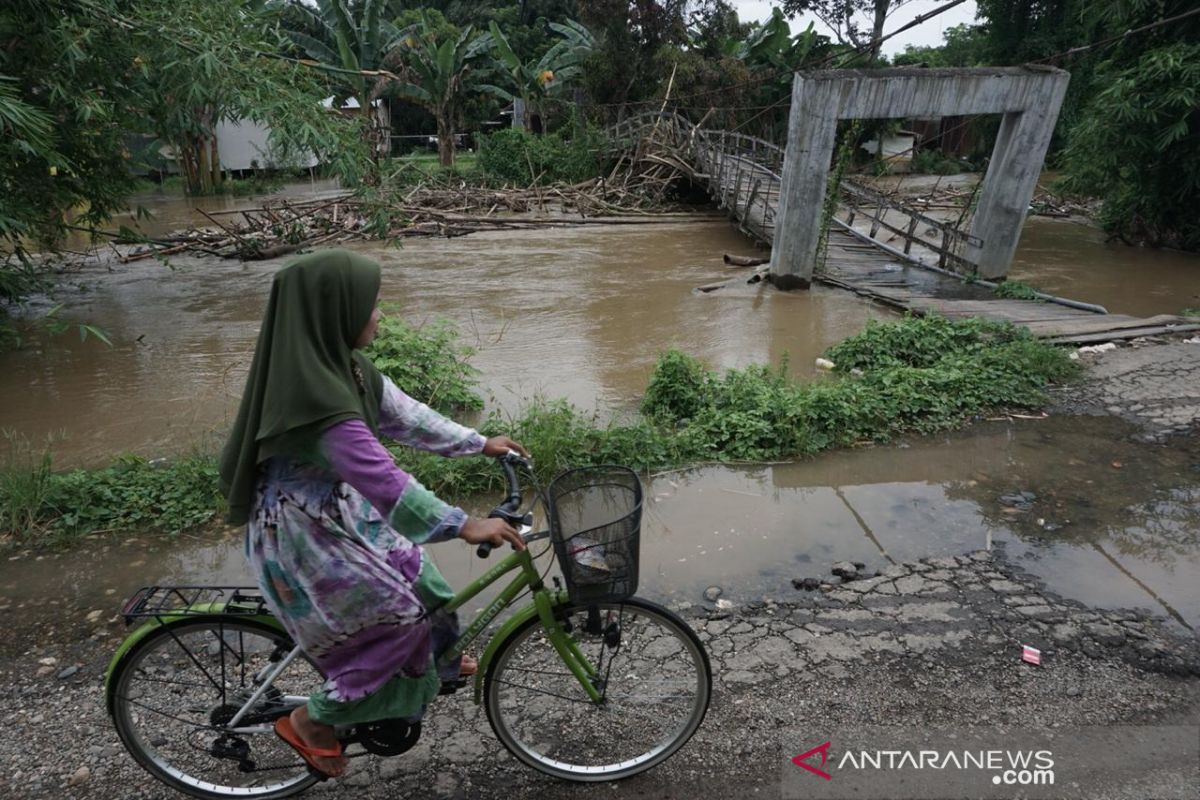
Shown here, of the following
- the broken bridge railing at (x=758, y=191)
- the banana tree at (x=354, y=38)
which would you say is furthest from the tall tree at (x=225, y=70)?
the banana tree at (x=354, y=38)

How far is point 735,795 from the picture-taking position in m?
2.42

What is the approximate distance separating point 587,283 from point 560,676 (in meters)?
10.6

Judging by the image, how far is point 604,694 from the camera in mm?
2566

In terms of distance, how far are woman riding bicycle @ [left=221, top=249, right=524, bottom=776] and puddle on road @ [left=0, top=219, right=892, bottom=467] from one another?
171 inches

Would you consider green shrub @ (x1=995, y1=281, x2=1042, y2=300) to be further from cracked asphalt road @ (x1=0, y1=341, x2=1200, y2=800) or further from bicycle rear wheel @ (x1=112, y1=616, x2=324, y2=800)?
bicycle rear wheel @ (x1=112, y1=616, x2=324, y2=800)

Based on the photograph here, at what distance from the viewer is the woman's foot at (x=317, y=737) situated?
2195 millimetres

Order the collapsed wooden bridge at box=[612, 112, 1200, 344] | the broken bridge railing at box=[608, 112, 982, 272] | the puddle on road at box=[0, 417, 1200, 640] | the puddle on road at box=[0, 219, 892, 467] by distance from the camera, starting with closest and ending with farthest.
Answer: the puddle on road at box=[0, 417, 1200, 640], the puddle on road at box=[0, 219, 892, 467], the collapsed wooden bridge at box=[612, 112, 1200, 344], the broken bridge railing at box=[608, 112, 982, 272]

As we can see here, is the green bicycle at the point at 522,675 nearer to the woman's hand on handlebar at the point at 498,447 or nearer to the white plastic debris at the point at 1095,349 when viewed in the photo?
the woman's hand on handlebar at the point at 498,447

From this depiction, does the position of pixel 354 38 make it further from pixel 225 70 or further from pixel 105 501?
pixel 105 501

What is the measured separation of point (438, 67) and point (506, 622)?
24142 mm

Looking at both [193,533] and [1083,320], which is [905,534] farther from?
[1083,320]

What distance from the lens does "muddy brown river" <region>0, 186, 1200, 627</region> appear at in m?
3.87

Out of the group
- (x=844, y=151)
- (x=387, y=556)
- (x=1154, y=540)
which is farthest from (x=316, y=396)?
(x=844, y=151)

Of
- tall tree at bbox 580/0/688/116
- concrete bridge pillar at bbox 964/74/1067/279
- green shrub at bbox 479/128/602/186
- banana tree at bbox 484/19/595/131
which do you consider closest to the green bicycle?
concrete bridge pillar at bbox 964/74/1067/279
